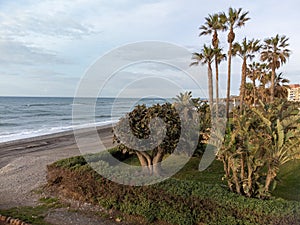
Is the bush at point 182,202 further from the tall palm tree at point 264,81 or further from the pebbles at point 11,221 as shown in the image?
the tall palm tree at point 264,81

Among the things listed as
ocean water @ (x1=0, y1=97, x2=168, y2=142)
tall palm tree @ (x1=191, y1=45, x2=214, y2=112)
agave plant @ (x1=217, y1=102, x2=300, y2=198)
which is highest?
tall palm tree @ (x1=191, y1=45, x2=214, y2=112)

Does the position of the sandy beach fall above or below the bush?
below

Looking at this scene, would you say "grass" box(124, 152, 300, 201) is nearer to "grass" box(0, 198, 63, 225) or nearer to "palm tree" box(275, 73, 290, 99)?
"grass" box(0, 198, 63, 225)

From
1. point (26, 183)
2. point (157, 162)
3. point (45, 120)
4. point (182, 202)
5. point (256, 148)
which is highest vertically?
point (256, 148)

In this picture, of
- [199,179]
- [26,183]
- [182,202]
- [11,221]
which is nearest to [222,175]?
[199,179]

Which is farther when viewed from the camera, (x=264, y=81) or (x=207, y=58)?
(x=264, y=81)

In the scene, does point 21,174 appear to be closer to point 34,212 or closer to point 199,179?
point 34,212

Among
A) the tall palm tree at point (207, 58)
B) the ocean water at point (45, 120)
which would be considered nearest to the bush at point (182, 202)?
the ocean water at point (45, 120)

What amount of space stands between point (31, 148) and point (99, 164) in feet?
44.0

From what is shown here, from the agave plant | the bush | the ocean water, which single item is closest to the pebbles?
the bush

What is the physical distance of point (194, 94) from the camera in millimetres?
13750

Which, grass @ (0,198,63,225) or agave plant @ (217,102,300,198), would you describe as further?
grass @ (0,198,63,225)

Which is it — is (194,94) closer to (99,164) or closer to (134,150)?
(134,150)

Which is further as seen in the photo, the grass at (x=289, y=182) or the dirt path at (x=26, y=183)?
the grass at (x=289, y=182)
